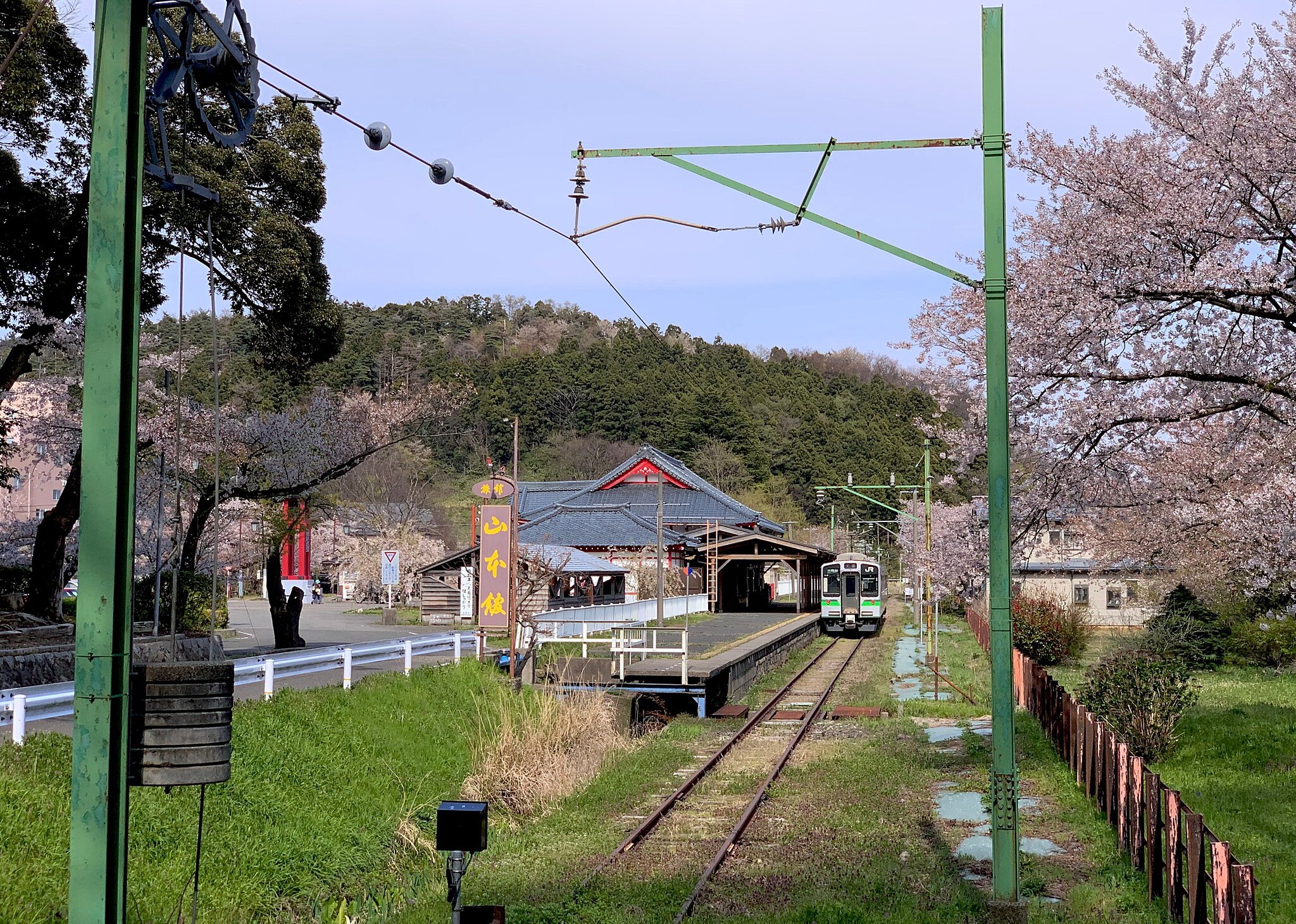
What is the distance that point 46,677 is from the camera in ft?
56.6

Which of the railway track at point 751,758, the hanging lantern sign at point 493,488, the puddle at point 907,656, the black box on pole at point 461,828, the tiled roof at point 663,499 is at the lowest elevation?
the puddle at point 907,656

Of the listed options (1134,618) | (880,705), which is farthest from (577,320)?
(880,705)

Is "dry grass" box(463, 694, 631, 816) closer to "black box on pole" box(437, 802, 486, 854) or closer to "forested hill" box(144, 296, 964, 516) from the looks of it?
Result: "black box on pole" box(437, 802, 486, 854)

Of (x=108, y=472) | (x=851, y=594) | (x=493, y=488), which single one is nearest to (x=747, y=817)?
(x=108, y=472)

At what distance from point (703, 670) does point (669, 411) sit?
208 feet

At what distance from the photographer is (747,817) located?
12.3 meters

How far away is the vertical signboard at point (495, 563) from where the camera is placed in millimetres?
21969

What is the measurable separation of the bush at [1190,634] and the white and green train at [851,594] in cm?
1392

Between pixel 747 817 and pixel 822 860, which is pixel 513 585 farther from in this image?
pixel 822 860

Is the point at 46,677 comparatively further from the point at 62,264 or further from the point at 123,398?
the point at 123,398

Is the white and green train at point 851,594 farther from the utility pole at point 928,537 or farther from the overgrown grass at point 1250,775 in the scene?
the overgrown grass at point 1250,775

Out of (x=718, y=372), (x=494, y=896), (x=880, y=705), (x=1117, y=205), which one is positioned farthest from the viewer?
(x=718, y=372)

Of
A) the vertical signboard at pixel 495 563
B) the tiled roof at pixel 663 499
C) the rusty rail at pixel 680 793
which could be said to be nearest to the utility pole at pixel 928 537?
the rusty rail at pixel 680 793

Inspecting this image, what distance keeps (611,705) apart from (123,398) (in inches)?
558
